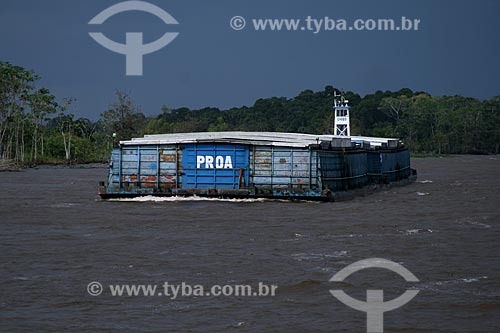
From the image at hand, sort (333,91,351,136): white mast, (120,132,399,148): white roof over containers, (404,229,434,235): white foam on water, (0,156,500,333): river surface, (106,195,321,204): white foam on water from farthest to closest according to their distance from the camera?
(333,91,351,136): white mast → (120,132,399,148): white roof over containers → (106,195,321,204): white foam on water → (404,229,434,235): white foam on water → (0,156,500,333): river surface

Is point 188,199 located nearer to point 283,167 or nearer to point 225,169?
point 225,169

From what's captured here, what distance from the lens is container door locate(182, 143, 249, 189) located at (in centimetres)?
3331

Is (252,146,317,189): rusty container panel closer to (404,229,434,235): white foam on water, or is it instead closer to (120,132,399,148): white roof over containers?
(120,132,399,148): white roof over containers

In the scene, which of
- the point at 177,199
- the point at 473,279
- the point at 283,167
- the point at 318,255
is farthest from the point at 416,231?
the point at 177,199

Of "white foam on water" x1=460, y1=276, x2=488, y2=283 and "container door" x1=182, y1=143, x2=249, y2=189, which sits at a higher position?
"container door" x1=182, y1=143, x2=249, y2=189

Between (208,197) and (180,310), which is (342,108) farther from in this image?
(180,310)

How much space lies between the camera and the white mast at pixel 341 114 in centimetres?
5531

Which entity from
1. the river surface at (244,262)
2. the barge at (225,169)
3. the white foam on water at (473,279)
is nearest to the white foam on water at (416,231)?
the river surface at (244,262)

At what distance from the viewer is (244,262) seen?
17.7 meters

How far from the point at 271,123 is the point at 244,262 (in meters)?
170

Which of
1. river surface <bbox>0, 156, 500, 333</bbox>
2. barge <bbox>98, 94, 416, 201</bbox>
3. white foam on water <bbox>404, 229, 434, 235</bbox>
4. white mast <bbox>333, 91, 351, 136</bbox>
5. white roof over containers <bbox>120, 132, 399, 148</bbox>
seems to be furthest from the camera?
white mast <bbox>333, 91, 351, 136</bbox>

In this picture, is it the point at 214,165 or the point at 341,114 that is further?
the point at 341,114

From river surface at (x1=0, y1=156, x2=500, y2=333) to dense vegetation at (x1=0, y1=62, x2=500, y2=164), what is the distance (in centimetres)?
4914

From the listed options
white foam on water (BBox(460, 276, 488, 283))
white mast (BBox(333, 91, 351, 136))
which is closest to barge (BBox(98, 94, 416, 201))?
white foam on water (BBox(460, 276, 488, 283))
